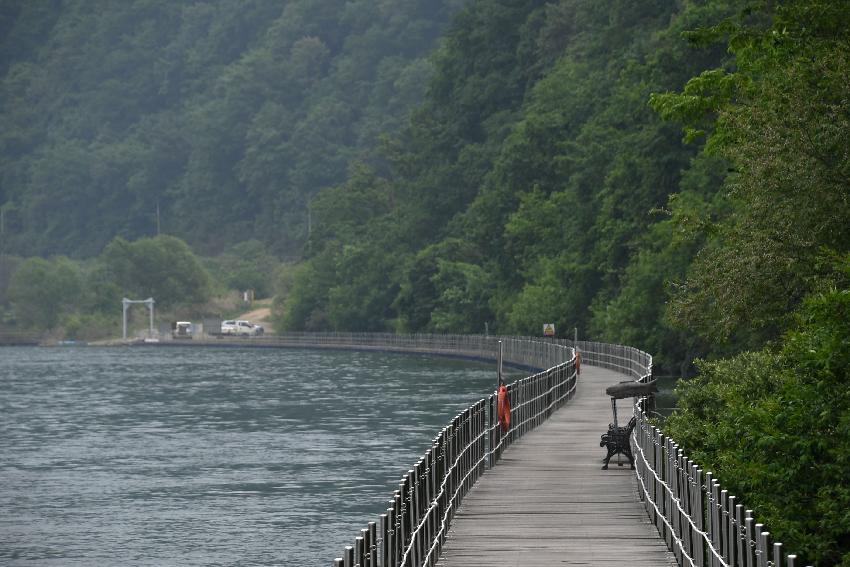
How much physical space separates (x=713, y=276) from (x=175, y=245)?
156405 mm

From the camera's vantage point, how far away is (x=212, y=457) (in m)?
61.3

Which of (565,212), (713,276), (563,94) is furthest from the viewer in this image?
(563,94)

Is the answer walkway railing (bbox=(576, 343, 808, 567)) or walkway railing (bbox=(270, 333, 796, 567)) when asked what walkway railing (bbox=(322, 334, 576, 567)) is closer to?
walkway railing (bbox=(270, 333, 796, 567))

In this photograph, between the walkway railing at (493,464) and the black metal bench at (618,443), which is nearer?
the walkway railing at (493,464)

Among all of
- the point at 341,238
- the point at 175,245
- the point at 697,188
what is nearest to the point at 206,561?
the point at 697,188

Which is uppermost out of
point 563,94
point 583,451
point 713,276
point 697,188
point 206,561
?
point 563,94

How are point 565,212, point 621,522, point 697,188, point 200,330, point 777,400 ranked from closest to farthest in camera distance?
1. point 777,400
2. point 621,522
3. point 697,188
4. point 565,212
5. point 200,330

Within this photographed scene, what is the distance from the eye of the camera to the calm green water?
41.2 m

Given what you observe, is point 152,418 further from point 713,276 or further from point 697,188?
point 713,276

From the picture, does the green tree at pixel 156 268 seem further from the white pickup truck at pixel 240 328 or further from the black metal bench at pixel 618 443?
the black metal bench at pixel 618 443

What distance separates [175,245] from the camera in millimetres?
199000

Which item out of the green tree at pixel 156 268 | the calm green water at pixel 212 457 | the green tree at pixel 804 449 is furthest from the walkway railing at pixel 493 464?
the green tree at pixel 156 268

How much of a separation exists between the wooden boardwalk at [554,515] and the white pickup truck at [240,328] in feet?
455

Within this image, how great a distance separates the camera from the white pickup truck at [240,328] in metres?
178
